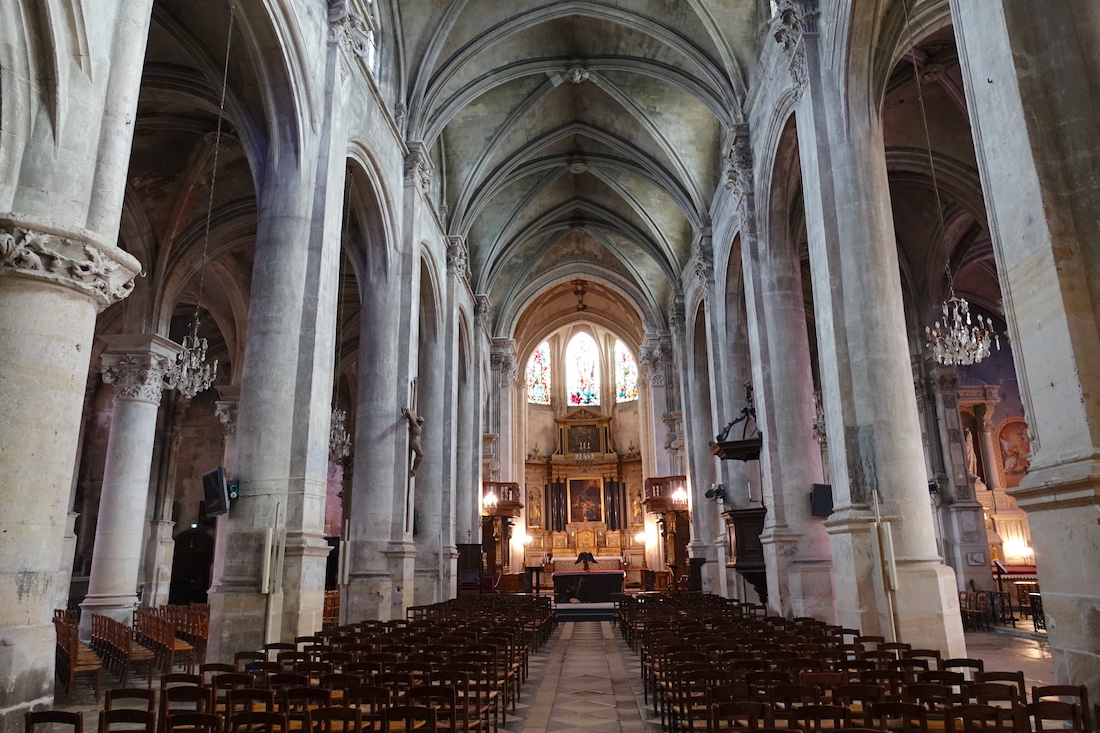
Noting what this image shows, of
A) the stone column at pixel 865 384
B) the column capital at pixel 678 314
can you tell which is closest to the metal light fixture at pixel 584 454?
the column capital at pixel 678 314

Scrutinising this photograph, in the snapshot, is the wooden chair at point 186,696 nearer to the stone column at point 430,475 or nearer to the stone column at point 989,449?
the stone column at point 430,475

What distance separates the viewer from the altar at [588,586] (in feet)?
81.5

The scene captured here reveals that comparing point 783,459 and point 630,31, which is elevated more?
point 630,31

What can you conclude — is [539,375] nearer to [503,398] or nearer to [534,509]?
[534,509]

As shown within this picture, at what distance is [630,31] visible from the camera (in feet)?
60.8

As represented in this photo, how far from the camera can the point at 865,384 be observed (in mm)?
9812

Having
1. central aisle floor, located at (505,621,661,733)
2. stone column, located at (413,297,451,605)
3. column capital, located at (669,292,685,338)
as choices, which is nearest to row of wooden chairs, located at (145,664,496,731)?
central aisle floor, located at (505,621,661,733)

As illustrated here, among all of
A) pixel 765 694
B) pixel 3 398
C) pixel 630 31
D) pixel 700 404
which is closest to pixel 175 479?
pixel 700 404

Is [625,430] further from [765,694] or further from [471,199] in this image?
[765,694]

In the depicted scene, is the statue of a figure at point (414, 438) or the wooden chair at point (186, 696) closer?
the wooden chair at point (186, 696)

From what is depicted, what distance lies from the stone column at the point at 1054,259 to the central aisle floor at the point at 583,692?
149 inches

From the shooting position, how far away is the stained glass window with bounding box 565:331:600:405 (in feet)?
139

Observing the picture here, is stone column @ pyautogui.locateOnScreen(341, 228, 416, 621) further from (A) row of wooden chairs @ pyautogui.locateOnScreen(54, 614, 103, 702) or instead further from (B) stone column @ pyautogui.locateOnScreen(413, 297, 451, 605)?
(A) row of wooden chairs @ pyautogui.locateOnScreen(54, 614, 103, 702)

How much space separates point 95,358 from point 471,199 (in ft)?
43.3
